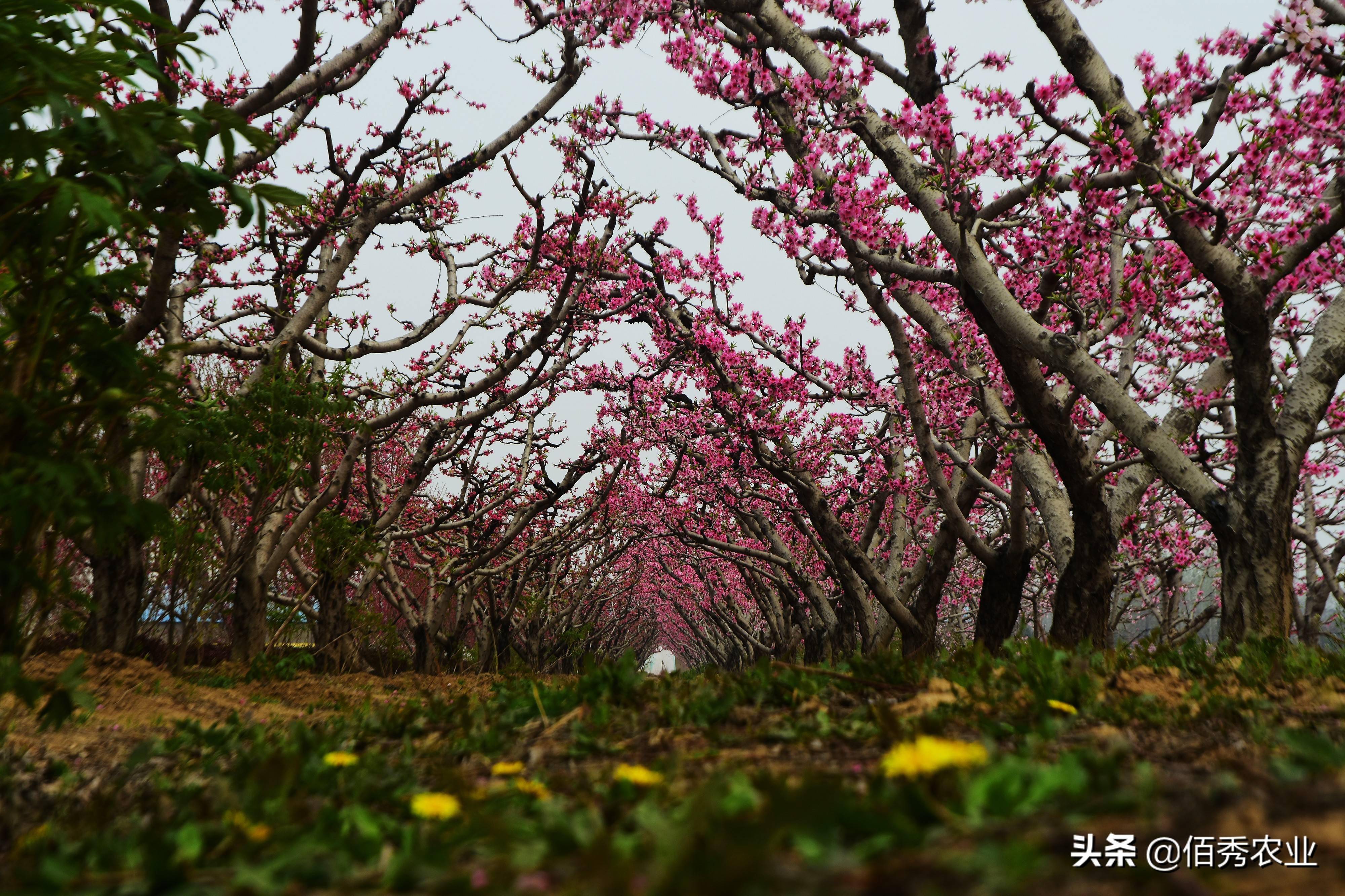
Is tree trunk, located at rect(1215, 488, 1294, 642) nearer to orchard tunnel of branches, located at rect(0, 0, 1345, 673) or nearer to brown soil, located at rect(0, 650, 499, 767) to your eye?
orchard tunnel of branches, located at rect(0, 0, 1345, 673)

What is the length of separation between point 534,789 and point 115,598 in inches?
260

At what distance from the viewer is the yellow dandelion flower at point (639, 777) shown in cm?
162

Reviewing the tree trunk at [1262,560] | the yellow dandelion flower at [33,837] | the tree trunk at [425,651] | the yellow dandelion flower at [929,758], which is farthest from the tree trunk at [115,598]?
the tree trunk at [1262,560]

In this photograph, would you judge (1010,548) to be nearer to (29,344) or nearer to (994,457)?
(994,457)

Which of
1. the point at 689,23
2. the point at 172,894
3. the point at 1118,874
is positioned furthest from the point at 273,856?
the point at 689,23

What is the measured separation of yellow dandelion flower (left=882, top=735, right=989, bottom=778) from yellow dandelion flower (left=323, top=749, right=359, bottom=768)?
4.58 ft

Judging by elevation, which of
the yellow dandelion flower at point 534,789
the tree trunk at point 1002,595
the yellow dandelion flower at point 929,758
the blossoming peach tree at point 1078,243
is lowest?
the yellow dandelion flower at point 534,789

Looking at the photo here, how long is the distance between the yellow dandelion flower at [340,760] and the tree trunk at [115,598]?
18.1 feet

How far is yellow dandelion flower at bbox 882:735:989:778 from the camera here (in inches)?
55.7

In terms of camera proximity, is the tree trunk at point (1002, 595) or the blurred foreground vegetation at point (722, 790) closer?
the blurred foreground vegetation at point (722, 790)

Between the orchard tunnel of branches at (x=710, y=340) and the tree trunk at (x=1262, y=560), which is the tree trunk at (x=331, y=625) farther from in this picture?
the tree trunk at (x=1262, y=560)

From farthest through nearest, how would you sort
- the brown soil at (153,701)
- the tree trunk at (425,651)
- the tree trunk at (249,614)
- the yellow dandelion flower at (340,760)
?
the tree trunk at (425,651) < the tree trunk at (249,614) < the brown soil at (153,701) < the yellow dandelion flower at (340,760)

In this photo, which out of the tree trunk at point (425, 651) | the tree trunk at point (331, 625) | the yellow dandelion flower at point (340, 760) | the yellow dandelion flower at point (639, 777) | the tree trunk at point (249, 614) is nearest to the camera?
the yellow dandelion flower at point (639, 777)

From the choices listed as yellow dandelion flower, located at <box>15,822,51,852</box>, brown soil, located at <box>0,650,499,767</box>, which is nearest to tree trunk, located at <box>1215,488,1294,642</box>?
brown soil, located at <box>0,650,499,767</box>
